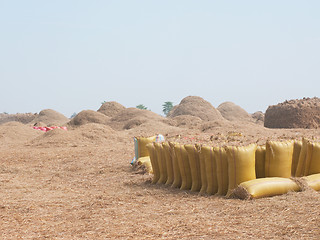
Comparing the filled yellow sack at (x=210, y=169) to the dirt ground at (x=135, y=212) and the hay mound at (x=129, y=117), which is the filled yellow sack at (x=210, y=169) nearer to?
the dirt ground at (x=135, y=212)

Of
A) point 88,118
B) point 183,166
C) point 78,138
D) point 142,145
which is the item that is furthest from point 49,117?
point 183,166

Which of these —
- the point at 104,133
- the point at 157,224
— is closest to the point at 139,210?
the point at 157,224

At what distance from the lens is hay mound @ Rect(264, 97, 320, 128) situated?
19.6 metres

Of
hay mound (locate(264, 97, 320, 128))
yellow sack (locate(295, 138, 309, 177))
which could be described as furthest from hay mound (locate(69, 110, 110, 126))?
yellow sack (locate(295, 138, 309, 177))

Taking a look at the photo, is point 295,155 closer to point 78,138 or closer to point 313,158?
point 313,158

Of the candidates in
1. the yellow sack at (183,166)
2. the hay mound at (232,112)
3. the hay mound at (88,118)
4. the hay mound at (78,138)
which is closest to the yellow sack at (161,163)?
the yellow sack at (183,166)

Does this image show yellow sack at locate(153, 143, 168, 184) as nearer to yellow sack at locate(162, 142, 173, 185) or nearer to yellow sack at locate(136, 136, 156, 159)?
yellow sack at locate(162, 142, 173, 185)

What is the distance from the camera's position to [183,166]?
20.9 ft

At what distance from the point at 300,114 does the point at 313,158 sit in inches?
557

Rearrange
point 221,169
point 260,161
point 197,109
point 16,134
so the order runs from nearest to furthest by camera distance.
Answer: point 221,169, point 260,161, point 16,134, point 197,109

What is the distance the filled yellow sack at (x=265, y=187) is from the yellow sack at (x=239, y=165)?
105mm

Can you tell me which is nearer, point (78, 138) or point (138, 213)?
point (138, 213)

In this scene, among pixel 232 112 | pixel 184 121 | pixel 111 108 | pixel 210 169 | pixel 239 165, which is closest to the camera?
pixel 239 165

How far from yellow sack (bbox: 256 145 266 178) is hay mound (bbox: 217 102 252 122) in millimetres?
39414
